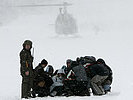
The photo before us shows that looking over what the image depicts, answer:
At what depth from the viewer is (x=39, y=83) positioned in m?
5.46

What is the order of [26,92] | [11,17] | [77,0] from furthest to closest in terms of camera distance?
[77,0]
[11,17]
[26,92]

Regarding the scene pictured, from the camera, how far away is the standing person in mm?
5145

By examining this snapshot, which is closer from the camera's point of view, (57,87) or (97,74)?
(97,74)

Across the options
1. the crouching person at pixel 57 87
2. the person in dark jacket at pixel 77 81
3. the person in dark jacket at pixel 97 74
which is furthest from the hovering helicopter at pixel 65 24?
the person in dark jacket at pixel 77 81

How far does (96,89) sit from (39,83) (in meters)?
1.28

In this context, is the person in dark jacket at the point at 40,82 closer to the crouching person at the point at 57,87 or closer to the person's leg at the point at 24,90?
the crouching person at the point at 57,87

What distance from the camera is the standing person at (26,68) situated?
5145mm

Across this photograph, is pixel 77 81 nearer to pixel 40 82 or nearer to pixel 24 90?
pixel 40 82

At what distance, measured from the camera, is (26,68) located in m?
5.16

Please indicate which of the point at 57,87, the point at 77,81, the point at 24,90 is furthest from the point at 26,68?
the point at 77,81

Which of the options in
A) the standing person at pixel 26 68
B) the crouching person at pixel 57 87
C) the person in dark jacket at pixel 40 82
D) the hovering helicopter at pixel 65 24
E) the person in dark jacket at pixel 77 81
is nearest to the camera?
the standing person at pixel 26 68

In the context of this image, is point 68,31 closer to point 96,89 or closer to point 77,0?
point 96,89

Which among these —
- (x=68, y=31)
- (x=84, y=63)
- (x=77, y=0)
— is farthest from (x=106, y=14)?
(x=84, y=63)

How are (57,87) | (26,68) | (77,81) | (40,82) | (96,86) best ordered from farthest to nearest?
1. (57,87)
2. (96,86)
3. (40,82)
4. (77,81)
5. (26,68)
